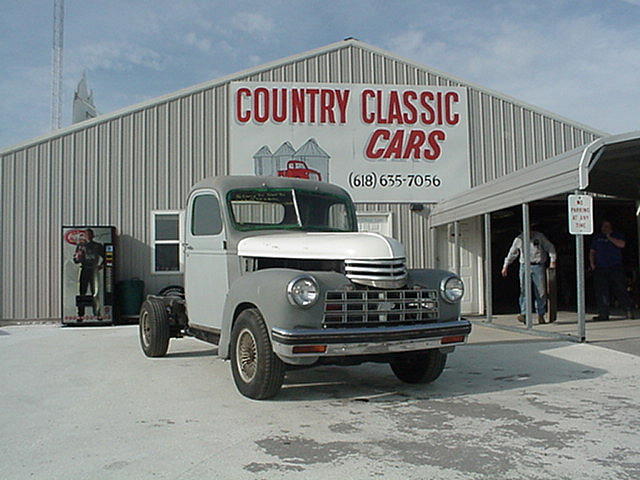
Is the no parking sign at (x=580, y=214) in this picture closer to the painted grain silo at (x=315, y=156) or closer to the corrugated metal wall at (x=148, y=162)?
the corrugated metal wall at (x=148, y=162)

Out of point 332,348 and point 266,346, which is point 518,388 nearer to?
point 332,348

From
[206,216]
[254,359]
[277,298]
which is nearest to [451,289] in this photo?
[277,298]

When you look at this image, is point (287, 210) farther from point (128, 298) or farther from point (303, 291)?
point (128, 298)

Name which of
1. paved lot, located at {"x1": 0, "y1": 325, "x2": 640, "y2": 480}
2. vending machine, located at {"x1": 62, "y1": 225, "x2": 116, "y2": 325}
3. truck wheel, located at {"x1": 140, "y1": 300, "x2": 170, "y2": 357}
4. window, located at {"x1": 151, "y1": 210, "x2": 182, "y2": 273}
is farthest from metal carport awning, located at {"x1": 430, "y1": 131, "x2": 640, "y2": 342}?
vending machine, located at {"x1": 62, "y1": 225, "x2": 116, "y2": 325}

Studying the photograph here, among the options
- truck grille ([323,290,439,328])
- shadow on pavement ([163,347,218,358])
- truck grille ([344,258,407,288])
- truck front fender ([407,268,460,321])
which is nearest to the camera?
truck grille ([323,290,439,328])

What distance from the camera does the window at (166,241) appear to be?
43.0 feet

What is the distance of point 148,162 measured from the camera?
13367 millimetres

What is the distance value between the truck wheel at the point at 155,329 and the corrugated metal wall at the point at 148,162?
5358mm

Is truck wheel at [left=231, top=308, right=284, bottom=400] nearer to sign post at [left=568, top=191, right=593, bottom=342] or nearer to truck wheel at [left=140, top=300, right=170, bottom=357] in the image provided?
truck wheel at [left=140, top=300, right=170, bottom=357]

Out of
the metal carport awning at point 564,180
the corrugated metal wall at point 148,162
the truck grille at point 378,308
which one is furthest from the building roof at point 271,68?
the truck grille at point 378,308

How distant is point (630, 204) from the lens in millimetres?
15320

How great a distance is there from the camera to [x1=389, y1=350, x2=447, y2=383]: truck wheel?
19.1ft

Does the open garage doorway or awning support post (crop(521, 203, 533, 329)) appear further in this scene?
the open garage doorway

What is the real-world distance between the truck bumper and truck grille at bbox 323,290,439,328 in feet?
0.37
